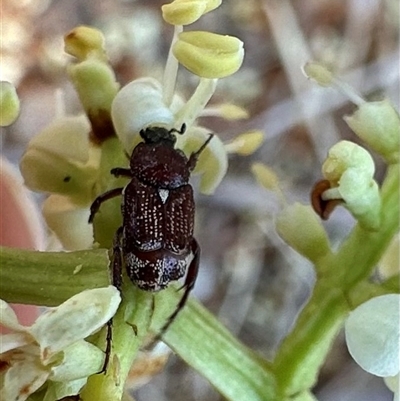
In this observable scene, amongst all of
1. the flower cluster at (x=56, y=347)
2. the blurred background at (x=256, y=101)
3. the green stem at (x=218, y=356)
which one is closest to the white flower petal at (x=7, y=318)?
the flower cluster at (x=56, y=347)

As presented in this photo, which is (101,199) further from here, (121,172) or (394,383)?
(394,383)

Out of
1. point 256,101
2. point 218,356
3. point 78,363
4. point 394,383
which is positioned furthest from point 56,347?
point 256,101

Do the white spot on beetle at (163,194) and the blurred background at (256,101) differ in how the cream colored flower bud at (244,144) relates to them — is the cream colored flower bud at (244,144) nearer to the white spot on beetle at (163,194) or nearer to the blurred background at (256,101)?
the white spot on beetle at (163,194)

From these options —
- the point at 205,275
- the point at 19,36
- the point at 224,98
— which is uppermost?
the point at 19,36

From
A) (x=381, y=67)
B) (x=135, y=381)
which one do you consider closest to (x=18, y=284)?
(x=135, y=381)

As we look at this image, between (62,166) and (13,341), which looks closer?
(13,341)

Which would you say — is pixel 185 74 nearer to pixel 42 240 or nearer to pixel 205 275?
pixel 205 275

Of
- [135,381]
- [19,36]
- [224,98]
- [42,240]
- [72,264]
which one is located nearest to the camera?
[72,264]
